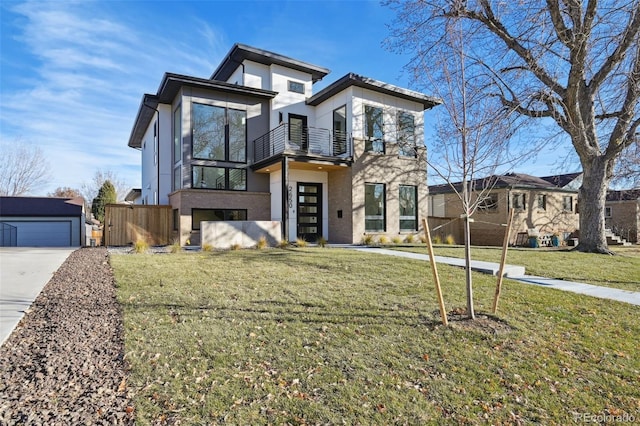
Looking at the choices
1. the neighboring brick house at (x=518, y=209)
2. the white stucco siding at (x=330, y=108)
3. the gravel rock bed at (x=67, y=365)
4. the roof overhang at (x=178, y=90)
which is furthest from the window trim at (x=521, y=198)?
the gravel rock bed at (x=67, y=365)

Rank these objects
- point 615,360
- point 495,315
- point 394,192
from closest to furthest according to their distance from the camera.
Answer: point 615,360, point 495,315, point 394,192

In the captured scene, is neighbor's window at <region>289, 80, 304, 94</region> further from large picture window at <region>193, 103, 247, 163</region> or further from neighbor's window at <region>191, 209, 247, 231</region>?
neighbor's window at <region>191, 209, 247, 231</region>

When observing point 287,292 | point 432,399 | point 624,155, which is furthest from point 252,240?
point 624,155

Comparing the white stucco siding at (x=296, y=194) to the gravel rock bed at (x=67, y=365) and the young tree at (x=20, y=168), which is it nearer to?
the gravel rock bed at (x=67, y=365)

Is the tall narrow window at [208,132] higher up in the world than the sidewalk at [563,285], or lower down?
higher up

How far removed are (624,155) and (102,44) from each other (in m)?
21.2

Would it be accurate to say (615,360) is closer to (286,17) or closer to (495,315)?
(495,315)

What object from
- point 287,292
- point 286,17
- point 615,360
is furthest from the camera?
point 286,17

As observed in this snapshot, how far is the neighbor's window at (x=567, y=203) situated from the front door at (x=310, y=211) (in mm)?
19704

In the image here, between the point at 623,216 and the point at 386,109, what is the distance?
26589 millimetres

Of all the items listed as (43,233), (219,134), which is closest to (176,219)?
(219,134)

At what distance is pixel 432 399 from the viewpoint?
315 cm

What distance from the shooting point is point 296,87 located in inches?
714

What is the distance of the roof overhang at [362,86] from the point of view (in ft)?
50.9
